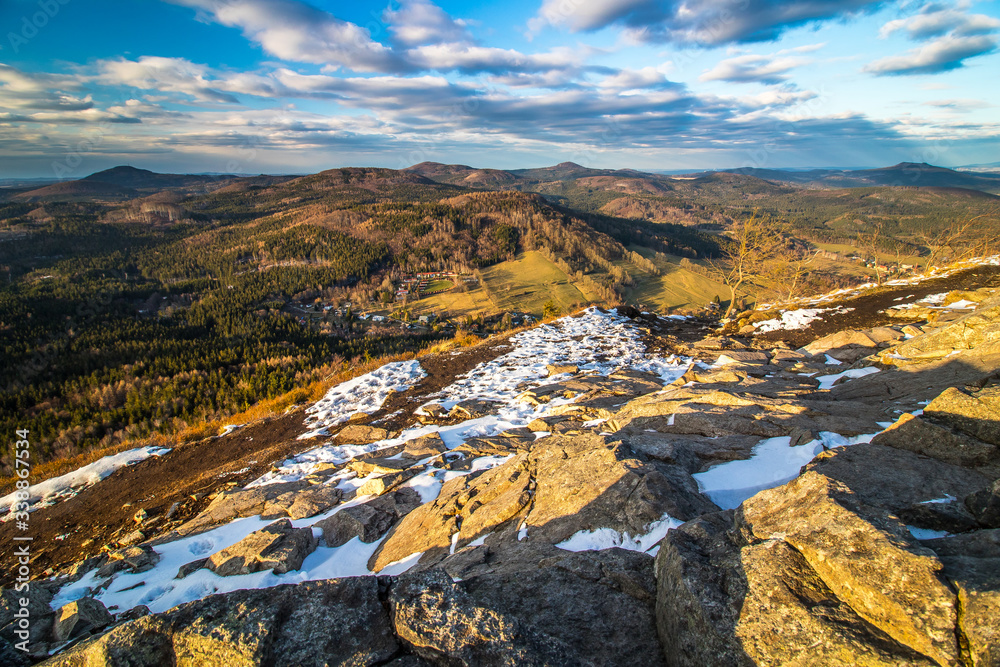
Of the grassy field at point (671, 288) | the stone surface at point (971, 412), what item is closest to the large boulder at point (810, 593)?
the stone surface at point (971, 412)

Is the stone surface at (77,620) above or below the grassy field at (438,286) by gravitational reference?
above

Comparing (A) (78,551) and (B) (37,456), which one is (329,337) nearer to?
(B) (37,456)

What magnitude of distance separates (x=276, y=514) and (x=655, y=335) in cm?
2285

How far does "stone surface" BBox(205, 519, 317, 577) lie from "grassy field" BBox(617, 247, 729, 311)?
9843 cm

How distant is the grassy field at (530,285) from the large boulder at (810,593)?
95.3m

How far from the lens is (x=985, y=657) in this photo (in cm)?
294

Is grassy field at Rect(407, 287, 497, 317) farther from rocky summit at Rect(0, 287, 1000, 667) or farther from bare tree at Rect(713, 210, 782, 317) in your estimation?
rocky summit at Rect(0, 287, 1000, 667)

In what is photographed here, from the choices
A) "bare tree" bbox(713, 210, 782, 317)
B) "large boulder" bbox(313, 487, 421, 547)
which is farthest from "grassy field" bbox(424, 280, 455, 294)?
"large boulder" bbox(313, 487, 421, 547)

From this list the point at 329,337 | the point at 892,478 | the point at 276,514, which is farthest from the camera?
the point at 329,337

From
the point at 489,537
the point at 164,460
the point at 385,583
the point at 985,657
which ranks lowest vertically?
the point at 164,460

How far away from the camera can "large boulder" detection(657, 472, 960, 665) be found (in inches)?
131

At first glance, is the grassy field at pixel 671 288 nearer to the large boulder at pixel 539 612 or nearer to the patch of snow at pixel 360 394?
the patch of snow at pixel 360 394

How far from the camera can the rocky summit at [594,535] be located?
372 cm

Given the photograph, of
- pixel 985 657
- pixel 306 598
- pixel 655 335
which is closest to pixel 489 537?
pixel 306 598
